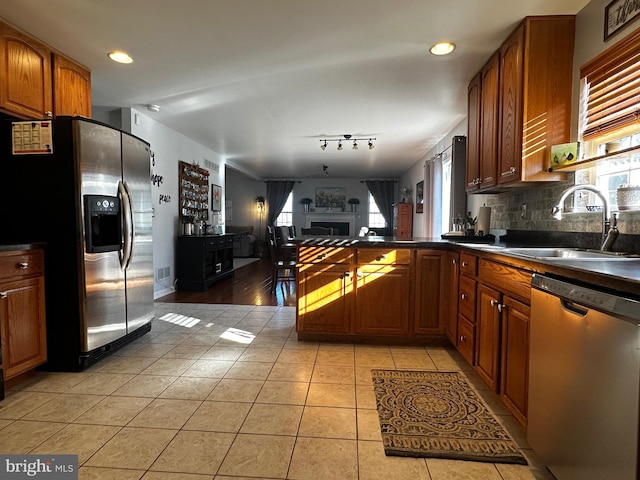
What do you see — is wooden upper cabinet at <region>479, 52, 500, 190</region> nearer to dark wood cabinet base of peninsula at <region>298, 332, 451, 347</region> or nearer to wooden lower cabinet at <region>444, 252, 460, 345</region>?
wooden lower cabinet at <region>444, 252, 460, 345</region>

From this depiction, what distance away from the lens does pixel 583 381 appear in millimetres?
1137

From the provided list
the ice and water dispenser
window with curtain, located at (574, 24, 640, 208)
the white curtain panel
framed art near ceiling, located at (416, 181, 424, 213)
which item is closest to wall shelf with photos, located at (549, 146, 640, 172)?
window with curtain, located at (574, 24, 640, 208)

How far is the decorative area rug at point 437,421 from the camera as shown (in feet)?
5.12

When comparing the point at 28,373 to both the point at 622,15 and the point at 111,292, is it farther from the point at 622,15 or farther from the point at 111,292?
the point at 622,15

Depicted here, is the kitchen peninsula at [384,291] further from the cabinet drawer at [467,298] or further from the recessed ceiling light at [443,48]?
the recessed ceiling light at [443,48]

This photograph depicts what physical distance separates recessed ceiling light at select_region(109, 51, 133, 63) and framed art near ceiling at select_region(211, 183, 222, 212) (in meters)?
3.77

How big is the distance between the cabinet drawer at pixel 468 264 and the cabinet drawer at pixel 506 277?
72mm

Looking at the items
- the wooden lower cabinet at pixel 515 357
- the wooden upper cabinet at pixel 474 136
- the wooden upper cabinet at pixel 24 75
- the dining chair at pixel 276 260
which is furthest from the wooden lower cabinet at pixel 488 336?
the wooden upper cabinet at pixel 24 75

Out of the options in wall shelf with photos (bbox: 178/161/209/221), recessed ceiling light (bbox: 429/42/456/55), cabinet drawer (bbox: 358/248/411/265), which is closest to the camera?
recessed ceiling light (bbox: 429/42/456/55)

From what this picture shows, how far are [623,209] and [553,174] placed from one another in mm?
604

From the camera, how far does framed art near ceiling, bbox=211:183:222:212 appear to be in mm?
6598

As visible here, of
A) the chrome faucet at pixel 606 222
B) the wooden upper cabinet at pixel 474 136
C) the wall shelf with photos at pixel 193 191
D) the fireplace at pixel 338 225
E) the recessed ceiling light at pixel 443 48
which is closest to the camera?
the chrome faucet at pixel 606 222

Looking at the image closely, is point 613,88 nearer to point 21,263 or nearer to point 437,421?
point 437,421

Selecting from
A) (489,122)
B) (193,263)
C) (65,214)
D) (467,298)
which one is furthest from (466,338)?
(193,263)
